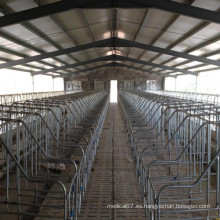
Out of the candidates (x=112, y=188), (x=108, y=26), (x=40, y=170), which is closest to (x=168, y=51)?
(x=108, y=26)

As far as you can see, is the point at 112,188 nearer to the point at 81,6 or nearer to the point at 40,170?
the point at 40,170

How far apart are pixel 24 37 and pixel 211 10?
6769mm

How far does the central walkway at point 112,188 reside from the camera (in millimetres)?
3614

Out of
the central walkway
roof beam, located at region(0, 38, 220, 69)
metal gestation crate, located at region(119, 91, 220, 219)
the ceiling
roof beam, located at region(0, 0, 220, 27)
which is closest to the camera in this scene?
metal gestation crate, located at region(119, 91, 220, 219)

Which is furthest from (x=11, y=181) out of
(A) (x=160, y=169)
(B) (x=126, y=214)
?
(A) (x=160, y=169)

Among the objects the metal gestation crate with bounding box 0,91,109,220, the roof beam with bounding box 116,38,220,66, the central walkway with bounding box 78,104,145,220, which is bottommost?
the central walkway with bounding box 78,104,145,220

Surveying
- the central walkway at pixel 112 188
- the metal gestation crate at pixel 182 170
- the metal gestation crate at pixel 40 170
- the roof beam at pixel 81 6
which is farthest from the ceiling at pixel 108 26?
the central walkway at pixel 112 188

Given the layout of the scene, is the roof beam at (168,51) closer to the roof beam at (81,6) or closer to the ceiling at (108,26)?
the ceiling at (108,26)

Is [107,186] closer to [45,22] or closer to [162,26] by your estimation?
[45,22]

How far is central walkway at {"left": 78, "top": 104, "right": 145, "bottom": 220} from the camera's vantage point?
361 centimetres

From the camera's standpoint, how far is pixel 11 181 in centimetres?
489

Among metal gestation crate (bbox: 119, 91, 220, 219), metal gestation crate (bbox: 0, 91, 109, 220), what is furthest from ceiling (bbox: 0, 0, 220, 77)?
metal gestation crate (bbox: 0, 91, 109, 220)

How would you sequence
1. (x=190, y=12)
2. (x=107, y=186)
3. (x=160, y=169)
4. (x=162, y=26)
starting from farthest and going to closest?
(x=162, y=26) → (x=190, y=12) → (x=160, y=169) → (x=107, y=186)

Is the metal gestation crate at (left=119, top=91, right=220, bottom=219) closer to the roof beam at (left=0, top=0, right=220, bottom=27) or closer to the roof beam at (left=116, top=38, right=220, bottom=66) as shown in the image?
the roof beam at (left=0, top=0, right=220, bottom=27)
